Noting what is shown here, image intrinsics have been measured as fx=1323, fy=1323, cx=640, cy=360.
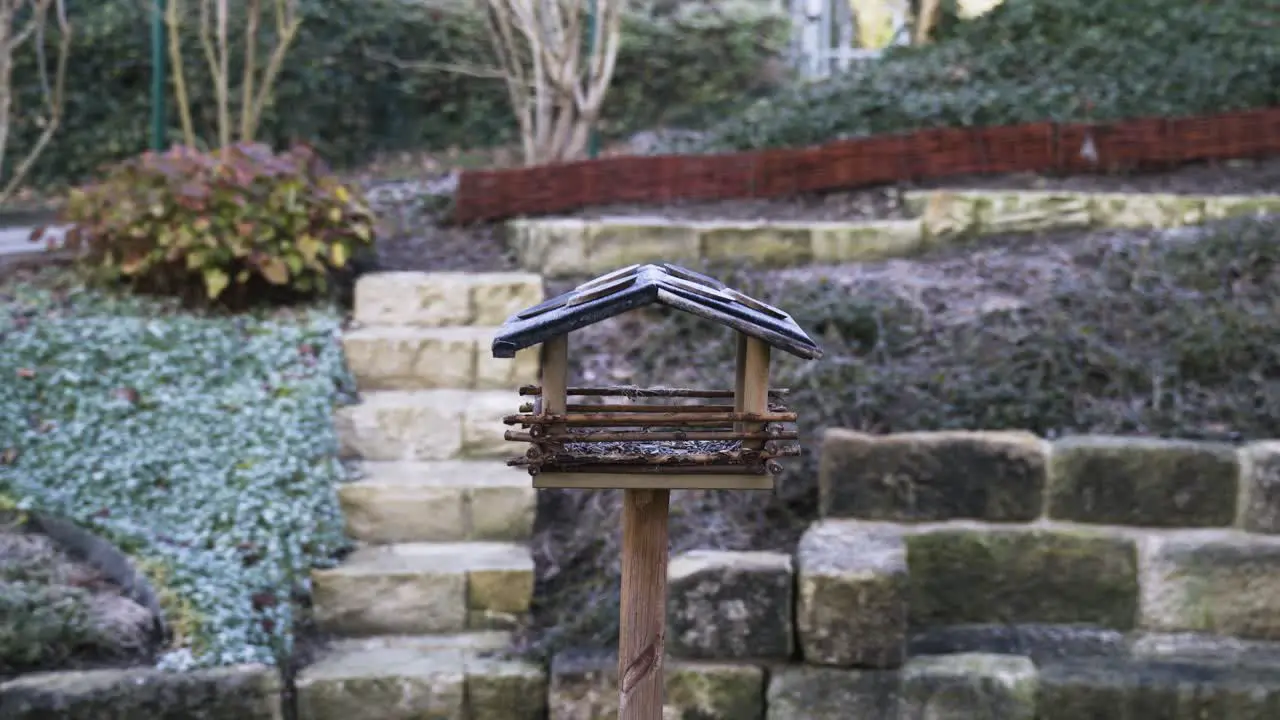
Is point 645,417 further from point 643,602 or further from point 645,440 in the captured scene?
point 643,602

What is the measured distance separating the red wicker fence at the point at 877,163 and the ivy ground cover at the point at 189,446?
165 centimetres

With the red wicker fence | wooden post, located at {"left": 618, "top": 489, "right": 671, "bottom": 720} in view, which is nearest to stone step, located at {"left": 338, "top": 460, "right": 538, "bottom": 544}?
wooden post, located at {"left": 618, "top": 489, "right": 671, "bottom": 720}

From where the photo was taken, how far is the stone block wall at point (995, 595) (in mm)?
3652

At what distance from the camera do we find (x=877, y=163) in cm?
682

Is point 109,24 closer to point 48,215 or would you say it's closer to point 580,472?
point 48,215

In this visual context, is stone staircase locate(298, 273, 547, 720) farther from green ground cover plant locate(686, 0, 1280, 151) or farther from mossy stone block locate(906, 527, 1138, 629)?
green ground cover plant locate(686, 0, 1280, 151)

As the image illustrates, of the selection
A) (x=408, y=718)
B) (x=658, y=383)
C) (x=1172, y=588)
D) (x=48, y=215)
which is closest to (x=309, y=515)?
(x=408, y=718)

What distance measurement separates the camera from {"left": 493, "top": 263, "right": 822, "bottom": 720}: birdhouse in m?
2.24

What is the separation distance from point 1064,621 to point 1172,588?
0.33 metres

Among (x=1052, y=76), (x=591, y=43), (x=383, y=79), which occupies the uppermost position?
(x=591, y=43)

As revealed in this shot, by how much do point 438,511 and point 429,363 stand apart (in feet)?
3.05

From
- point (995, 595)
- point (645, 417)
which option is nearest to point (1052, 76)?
point (995, 595)

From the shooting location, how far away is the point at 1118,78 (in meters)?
7.65

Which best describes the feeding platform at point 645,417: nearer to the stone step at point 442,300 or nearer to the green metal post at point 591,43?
the stone step at point 442,300
